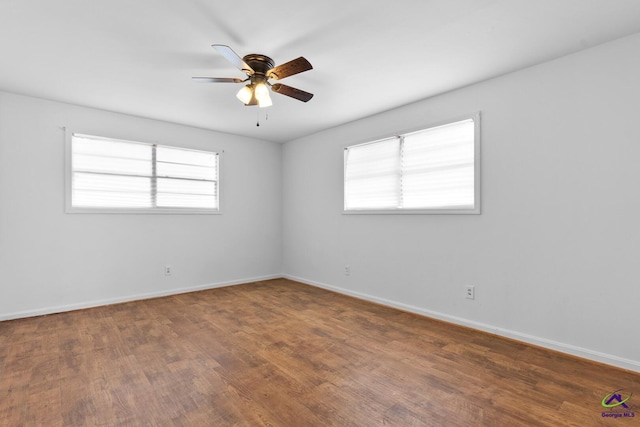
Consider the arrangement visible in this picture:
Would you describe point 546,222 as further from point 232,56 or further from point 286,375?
point 232,56

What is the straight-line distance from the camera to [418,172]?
370 centimetres

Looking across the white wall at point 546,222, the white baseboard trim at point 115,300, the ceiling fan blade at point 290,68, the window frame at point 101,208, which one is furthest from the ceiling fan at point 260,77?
the white baseboard trim at point 115,300

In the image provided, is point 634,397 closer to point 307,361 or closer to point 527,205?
point 527,205

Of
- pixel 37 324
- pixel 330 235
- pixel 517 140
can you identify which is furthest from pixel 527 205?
pixel 37 324

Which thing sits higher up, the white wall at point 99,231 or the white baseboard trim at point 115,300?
the white wall at point 99,231

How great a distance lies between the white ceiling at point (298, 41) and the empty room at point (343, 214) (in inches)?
0.9

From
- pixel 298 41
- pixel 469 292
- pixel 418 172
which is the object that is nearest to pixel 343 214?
pixel 418 172

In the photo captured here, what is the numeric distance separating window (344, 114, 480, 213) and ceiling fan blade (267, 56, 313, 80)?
1867 millimetres

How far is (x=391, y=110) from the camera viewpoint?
3.98 m

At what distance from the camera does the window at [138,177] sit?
12.8 feet

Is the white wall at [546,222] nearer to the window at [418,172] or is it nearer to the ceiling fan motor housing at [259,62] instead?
the window at [418,172]

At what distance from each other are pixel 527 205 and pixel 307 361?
236 cm

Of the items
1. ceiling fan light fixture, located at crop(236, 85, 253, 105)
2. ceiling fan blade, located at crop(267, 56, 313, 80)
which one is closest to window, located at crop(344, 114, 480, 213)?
ceiling fan blade, located at crop(267, 56, 313, 80)

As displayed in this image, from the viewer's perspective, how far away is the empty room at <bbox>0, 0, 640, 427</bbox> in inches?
79.7
